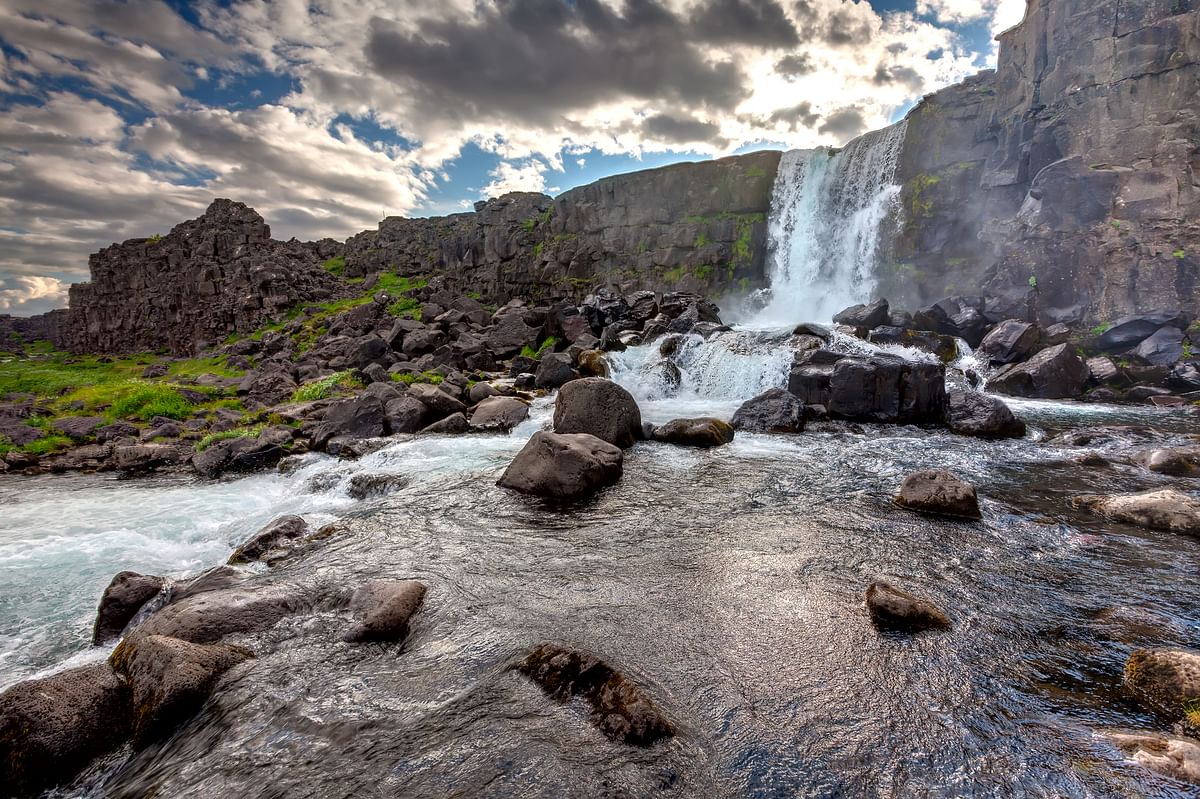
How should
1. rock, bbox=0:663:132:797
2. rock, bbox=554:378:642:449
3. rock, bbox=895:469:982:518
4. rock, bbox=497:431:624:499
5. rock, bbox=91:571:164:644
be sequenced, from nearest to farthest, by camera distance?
rock, bbox=0:663:132:797 < rock, bbox=91:571:164:644 < rock, bbox=895:469:982:518 < rock, bbox=497:431:624:499 < rock, bbox=554:378:642:449

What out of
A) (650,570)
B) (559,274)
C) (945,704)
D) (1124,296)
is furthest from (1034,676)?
(559,274)

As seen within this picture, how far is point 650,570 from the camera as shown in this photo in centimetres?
643

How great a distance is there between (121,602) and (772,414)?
13.1 m

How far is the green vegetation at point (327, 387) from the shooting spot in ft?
64.2

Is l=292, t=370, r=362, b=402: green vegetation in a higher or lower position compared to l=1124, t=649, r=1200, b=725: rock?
higher

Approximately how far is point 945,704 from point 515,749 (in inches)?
130

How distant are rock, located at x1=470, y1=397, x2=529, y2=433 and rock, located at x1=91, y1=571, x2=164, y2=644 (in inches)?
355

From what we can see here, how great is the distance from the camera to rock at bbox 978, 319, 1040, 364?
1919 centimetres

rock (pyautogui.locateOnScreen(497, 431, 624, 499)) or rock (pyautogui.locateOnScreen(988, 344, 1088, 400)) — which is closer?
rock (pyautogui.locateOnScreen(497, 431, 624, 499))

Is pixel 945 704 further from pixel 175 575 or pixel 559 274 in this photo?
pixel 559 274

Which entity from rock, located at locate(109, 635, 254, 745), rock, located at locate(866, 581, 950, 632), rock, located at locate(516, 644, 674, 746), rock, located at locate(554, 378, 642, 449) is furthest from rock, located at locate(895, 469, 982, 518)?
rock, located at locate(109, 635, 254, 745)

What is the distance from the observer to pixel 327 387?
2012 centimetres

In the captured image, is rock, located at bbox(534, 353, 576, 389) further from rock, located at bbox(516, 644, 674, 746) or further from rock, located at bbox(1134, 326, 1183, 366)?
rock, located at bbox(1134, 326, 1183, 366)

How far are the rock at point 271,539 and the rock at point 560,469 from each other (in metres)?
3.39
